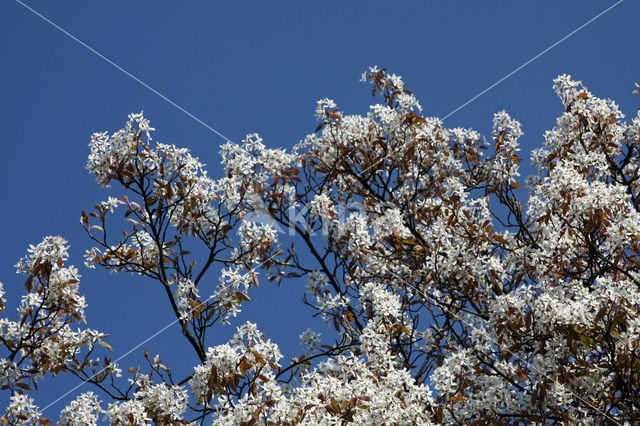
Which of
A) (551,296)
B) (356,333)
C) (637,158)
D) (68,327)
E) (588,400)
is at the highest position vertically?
(637,158)

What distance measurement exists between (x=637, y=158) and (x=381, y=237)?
3.28 m

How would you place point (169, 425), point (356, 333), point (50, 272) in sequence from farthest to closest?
point (356, 333) → point (50, 272) → point (169, 425)

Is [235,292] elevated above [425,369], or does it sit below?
above

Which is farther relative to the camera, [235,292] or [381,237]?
[381,237]

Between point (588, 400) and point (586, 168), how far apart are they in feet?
8.29

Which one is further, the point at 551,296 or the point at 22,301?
the point at 22,301

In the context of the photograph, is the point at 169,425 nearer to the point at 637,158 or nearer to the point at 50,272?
the point at 50,272

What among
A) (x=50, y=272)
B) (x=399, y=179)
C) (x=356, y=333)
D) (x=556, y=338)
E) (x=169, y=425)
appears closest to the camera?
(x=556, y=338)

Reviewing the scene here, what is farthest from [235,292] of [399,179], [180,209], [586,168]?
[586,168]

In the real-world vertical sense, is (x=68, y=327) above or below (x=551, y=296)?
above

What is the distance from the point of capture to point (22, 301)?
630 centimetres

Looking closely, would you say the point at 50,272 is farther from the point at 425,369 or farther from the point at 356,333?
the point at 425,369

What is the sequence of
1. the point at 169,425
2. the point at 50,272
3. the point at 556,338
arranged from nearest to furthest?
the point at 556,338 < the point at 169,425 < the point at 50,272

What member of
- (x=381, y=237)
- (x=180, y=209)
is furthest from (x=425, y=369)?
(x=180, y=209)
